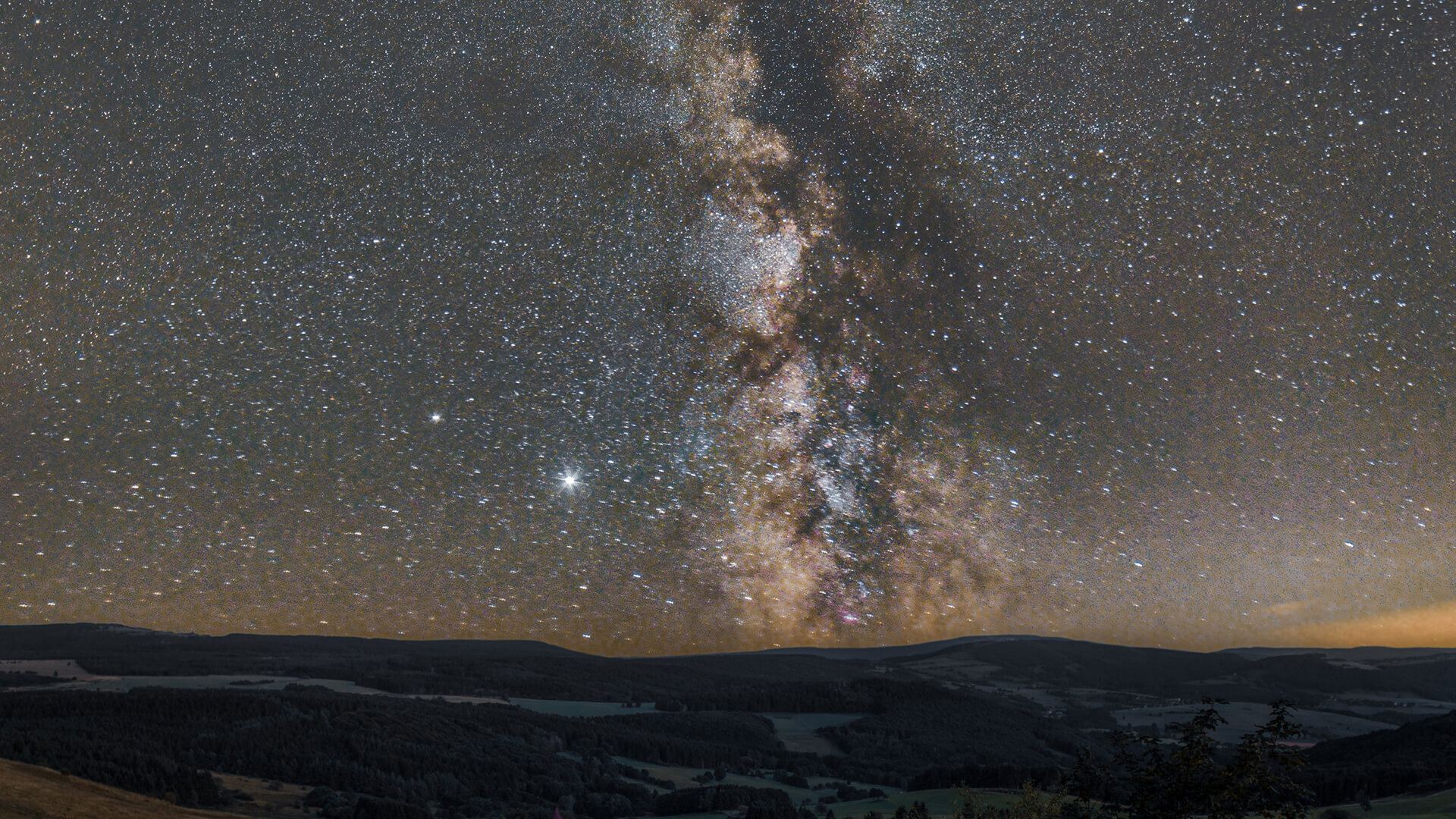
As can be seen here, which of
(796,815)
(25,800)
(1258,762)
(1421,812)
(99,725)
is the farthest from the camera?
(99,725)

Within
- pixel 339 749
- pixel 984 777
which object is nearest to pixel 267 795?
pixel 339 749

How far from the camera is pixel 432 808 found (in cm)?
13738

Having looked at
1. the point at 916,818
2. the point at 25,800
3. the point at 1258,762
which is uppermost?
the point at 1258,762

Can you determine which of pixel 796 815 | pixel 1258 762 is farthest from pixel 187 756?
pixel 1258 762

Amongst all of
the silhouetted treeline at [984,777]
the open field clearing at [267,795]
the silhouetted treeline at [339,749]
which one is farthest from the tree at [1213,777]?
the silhouetted treeline at [339,749]

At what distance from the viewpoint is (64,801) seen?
55.4 meters

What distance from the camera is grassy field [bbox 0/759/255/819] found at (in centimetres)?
5025

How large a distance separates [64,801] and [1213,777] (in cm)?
6138

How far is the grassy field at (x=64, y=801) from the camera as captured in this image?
50.2 metres

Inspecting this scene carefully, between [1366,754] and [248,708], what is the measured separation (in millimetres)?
184951

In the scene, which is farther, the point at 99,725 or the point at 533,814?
the point at 99,725

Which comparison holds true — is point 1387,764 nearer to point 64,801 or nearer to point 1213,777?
point 1213,777

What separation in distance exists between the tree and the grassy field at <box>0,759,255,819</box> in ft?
170

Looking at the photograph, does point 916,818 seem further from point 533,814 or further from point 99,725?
point 99,725
